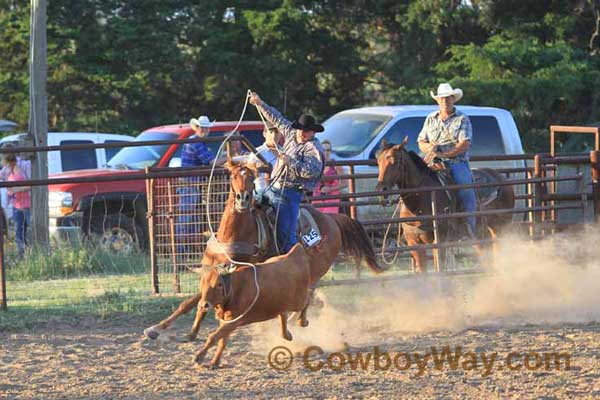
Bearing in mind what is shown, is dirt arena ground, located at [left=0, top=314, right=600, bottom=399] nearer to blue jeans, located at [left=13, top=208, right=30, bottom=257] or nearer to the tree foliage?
blue jeans, located at [left=13, top=208, right=30, bottom=257]

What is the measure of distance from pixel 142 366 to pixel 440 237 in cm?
450

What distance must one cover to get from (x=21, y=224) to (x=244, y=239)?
5886 mm

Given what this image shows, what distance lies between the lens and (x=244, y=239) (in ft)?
26.7

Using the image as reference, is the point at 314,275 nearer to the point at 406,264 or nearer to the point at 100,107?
the point at 406,264

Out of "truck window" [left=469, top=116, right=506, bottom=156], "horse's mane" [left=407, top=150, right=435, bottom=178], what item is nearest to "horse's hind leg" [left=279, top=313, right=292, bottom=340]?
"horse's mane" [left=407, top=150, right=435, bottom=178]

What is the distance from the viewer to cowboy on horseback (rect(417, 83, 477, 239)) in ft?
36.9

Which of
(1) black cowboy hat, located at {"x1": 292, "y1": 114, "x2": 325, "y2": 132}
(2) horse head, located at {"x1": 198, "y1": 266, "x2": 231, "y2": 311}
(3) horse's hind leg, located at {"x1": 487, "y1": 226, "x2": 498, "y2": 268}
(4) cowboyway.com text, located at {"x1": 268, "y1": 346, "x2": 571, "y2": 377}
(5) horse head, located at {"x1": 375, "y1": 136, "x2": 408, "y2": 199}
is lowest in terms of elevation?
(4) cowboyway.com text, located at {"x1": 268, "y1": 346, "x2": 571, "y2": 377}

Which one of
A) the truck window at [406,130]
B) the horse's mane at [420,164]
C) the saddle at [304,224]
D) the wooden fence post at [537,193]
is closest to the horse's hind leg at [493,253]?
the wooden fence post at [537,193]

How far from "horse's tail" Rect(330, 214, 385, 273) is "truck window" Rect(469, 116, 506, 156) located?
5.31m

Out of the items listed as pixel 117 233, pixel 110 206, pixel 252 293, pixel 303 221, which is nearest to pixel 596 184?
pixel 303 221

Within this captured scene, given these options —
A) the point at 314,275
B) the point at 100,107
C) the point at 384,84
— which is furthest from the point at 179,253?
the point at 384,84

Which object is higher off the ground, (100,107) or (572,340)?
(100,107)

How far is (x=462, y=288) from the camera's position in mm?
11281

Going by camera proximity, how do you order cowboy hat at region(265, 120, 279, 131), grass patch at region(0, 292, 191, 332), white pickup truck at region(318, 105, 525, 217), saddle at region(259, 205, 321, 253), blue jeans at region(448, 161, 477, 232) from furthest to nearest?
white pickup truck at region(318, 105, 525, 217) < blue jeans at region(448, 161, 477, 232) < grass patch at region(0, 292, 191, 332) < cowboy hat at region(265, 120, 279, 131) < saddle at region(259, 205, 321, 253)
